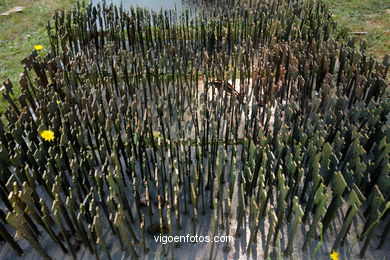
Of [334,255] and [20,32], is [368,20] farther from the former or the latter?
[20,32]

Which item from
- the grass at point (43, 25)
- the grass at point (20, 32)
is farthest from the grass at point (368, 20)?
the grass at point (20, 32)

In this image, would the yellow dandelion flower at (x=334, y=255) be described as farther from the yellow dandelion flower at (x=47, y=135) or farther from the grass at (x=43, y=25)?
the grass at (x=43, y=25)

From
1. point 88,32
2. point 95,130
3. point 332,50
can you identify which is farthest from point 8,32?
point 332,50

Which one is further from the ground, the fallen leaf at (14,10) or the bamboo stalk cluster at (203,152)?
the fallen leaf at (14,10)

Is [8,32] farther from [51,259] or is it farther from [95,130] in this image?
[51,259]

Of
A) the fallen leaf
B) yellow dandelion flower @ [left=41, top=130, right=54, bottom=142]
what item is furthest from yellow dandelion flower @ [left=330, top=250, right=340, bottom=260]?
the fallen leaf

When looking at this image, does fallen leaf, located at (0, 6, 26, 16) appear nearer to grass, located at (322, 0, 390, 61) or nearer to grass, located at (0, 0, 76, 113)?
grass, located at (0, 0, 76, 113)
